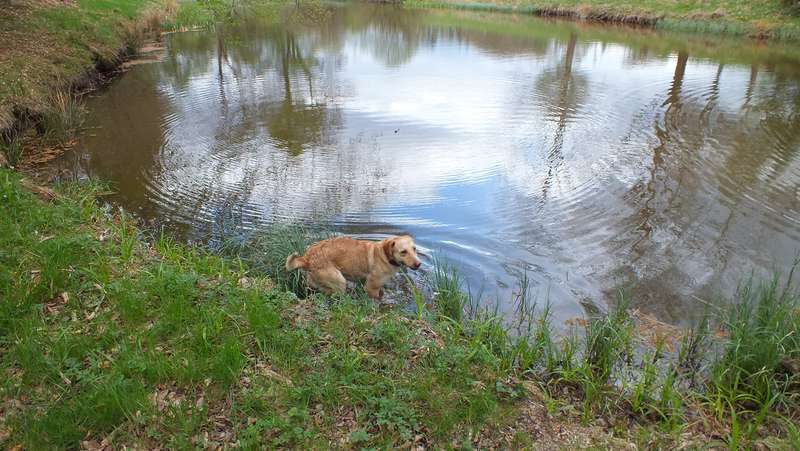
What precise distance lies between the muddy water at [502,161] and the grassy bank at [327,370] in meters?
1.37

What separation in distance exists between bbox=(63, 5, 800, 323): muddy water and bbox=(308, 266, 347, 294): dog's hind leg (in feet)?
6.18

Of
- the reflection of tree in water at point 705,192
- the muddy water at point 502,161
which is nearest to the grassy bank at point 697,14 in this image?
the muddy water at point 502,161

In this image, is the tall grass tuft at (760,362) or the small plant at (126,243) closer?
the tall grass tuft at (760,362)

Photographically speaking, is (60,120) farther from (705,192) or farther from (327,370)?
(705,192)

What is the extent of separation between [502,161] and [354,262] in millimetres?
5848

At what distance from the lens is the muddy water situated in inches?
276

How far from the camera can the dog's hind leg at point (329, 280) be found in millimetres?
5688

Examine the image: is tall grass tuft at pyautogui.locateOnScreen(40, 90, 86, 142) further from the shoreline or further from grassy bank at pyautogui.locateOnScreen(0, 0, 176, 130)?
the shoreline

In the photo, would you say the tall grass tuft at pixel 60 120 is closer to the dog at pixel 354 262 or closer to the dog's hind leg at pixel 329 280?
the dog at pixel 354 262

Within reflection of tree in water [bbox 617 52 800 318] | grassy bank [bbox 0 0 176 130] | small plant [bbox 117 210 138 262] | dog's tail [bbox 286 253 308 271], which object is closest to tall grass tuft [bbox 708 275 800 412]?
reflection of tree in water [bbox 617 52 800 318]

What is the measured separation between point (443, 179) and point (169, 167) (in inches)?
225

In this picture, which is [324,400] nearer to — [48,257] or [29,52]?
[48,257]

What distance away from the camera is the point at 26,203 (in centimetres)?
616

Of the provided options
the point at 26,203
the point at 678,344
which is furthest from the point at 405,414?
the point at 26,203
